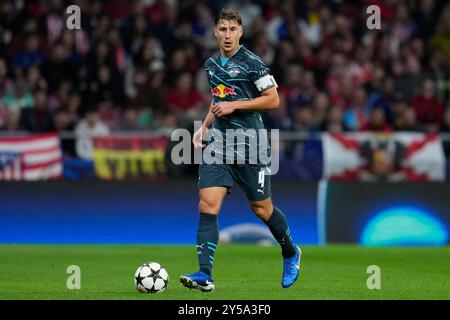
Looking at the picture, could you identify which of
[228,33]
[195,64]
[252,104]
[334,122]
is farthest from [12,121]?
[252,104]

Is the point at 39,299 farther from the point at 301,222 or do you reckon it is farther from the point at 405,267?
the point at 301,222

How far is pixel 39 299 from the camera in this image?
8539mm

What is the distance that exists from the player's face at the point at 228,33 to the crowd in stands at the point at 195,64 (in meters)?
7.93

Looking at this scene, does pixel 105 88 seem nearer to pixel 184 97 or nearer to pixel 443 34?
pixel 184 97

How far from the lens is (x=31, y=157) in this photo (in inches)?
640

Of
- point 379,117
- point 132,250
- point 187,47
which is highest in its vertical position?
point 187,47

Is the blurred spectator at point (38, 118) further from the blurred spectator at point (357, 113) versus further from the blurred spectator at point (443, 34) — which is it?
the blurred spectator at point (443, 34)

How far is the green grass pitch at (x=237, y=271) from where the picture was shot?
9.10 m

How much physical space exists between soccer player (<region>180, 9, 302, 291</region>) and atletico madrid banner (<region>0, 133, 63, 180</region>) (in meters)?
7.11

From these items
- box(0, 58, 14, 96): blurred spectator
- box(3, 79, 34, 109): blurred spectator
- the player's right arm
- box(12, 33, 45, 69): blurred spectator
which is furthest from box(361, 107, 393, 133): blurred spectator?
the player's right arm

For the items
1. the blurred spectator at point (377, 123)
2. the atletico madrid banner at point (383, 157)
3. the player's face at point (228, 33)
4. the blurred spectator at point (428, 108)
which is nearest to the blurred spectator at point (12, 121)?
the atletico madrid banner at point (383, 157)
